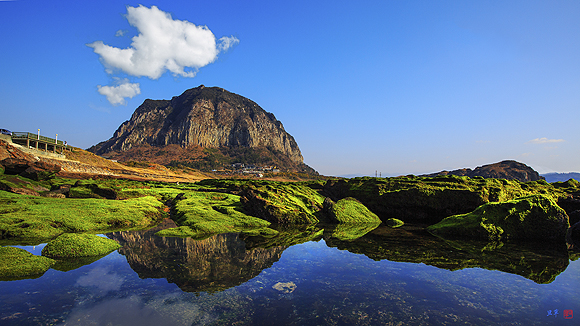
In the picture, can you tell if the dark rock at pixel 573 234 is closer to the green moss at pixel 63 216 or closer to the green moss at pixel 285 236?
the green moss at pixel 285 236

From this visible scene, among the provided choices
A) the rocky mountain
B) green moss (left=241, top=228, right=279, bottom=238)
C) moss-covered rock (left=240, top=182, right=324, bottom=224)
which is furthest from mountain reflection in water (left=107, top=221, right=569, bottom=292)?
the rocky mountain

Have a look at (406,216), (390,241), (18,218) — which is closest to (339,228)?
(390,241)

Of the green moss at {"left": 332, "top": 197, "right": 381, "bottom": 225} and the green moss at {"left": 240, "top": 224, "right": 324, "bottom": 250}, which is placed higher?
the green moss at {"left": 332, "top": 197, "right": 381, "bottom": 225}

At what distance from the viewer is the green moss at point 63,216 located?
561 inches

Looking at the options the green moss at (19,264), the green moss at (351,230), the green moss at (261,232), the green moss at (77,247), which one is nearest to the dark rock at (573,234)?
the green moss at (351,230)

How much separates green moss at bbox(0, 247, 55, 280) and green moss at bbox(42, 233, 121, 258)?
98 centimetres

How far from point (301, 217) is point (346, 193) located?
12493 millimetres

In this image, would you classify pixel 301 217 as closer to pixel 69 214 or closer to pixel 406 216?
pixel 406 216

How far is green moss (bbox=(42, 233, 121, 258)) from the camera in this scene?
11.4 meters

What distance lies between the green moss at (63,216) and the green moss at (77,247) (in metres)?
3.19

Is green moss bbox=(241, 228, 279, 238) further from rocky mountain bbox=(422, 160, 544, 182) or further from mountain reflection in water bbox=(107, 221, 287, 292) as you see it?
rocky mountain bbox=(422, 160, 544, 182)

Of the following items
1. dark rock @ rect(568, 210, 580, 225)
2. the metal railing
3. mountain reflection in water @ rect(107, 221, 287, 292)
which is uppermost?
the metal railing

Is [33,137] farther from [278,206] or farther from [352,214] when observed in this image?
[352,214]

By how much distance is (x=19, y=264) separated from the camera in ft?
31.1
